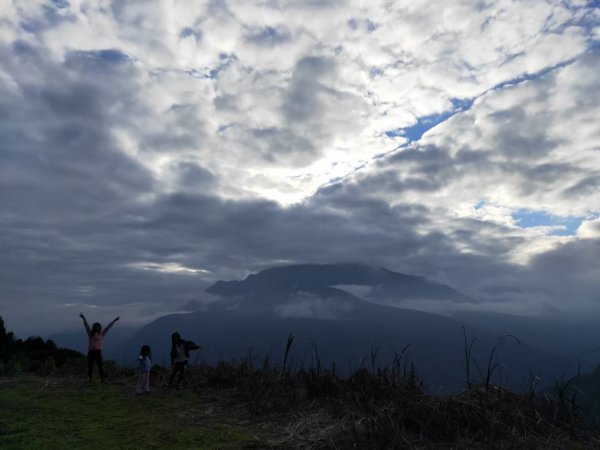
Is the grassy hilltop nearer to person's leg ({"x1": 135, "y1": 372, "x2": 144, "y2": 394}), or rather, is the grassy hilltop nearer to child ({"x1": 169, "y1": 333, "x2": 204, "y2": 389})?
person's leg ({"x1": 135, "y1": 372, "x2": 144, "y2": 394})

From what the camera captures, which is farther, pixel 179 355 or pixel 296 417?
pixel 179 355

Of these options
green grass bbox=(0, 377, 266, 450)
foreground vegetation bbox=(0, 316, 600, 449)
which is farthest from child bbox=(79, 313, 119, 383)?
foreground vegetation bbox=(0, 316, 600, 449)

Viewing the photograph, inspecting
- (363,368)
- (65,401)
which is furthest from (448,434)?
(65,401)

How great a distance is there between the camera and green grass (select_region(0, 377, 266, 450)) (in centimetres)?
779

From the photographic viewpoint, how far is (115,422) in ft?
31.8

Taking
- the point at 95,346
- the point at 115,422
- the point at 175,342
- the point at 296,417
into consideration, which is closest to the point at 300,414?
the point at 296,417

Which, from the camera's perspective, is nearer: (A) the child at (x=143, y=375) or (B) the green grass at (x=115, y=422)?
(B) the green grass at (x=115, y=422)

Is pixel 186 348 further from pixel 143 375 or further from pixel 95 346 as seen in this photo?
pixel 95 346

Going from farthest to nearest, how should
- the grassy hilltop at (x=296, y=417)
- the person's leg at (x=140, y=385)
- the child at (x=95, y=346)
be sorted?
the child at (x=95, y=346)
the person's leg at (x=140, y=385)
the grassy hilltop at (x=296, y=417)

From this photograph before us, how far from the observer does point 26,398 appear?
44.1 ft

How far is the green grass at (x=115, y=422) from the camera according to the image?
779 cm

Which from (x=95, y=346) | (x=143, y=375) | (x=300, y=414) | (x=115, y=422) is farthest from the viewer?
(x=95, y=346)

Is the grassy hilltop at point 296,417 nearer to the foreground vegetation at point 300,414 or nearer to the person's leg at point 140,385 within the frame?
the foreground vegetation at point 300,414

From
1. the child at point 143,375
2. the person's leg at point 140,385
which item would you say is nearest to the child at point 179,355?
the child at point 143,375
